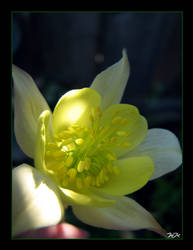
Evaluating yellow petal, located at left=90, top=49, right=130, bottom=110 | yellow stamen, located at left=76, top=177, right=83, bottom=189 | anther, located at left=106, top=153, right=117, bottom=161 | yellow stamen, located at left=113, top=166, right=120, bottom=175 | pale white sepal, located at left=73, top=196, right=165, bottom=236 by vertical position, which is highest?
yellow petal, located at left=90, top=49, right=130, bottom=110

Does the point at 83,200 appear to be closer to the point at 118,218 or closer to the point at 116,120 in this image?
the point at 118,218

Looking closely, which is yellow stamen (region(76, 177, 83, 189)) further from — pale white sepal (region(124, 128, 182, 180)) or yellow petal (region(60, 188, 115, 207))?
pale white sepal (region(124, 128, 182, 180))

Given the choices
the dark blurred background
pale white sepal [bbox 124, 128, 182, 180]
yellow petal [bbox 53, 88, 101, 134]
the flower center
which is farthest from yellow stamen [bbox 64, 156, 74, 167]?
the dark blurred background

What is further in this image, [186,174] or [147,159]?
[186,174]

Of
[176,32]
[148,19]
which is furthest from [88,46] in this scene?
[176,32]

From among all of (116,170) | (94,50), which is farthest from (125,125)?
(94,50)

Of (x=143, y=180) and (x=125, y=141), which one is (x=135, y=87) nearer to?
(x=125, y=141)
